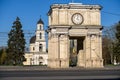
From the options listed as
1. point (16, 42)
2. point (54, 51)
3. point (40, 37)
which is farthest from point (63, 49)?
point (40, 37)

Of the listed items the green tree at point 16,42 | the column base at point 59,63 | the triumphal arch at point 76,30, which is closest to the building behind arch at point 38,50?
the green tree at point 16,42

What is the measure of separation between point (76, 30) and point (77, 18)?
1.99 meters

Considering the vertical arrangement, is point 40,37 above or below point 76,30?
above

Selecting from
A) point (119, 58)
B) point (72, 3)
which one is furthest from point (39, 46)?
point (72, 3)

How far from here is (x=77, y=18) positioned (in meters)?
64.2

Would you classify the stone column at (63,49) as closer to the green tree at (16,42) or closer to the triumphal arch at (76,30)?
the triumphal arch at (76,30)

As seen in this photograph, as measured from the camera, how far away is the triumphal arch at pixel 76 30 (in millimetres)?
63562

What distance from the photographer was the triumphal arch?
2502 inches

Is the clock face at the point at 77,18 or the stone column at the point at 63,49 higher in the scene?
the clock face at the point at 77,18

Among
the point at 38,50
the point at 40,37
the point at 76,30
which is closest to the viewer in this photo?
the point at 76,30

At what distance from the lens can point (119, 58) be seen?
77875mm

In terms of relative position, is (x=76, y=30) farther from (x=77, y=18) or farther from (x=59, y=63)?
(x=59, y=63)

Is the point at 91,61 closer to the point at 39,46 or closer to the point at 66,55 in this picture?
the point at 66,55

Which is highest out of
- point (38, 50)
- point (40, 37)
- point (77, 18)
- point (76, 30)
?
point (77, 18)
